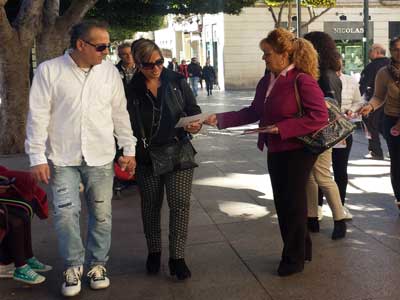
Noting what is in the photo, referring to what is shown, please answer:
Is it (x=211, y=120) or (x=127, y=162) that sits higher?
(x=211, y=120)

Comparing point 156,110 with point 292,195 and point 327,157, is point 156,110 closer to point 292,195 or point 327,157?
point 292,195

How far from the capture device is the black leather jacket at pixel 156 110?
13.4 feet

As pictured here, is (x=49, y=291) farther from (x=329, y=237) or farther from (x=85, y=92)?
(x=329, y=237)

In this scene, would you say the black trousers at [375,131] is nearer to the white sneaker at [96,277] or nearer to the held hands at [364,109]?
the held hands at [364,109]

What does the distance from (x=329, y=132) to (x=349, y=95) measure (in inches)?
58.9

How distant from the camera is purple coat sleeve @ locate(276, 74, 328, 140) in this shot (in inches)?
154

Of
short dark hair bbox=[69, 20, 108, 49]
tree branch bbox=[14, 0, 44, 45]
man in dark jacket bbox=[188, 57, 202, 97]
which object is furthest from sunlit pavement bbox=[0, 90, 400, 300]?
man in dark jacket bbox=[188, 57, 202, 97]

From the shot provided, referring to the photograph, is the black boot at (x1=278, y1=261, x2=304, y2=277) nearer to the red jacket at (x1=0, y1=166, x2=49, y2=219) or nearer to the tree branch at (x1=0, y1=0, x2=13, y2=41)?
the red jacket at (x1=0, y1=166, x2=49, y2=219)

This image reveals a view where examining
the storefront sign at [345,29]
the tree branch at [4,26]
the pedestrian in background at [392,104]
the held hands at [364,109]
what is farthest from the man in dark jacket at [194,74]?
the held hands at [364,109]

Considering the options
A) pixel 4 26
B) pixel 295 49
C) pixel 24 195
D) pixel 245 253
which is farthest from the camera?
pixel 4 26

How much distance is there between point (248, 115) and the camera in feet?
14.7

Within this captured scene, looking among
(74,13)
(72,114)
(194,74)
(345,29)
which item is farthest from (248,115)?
(345,29)

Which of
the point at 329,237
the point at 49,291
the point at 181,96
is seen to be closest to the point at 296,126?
the point at 181,96

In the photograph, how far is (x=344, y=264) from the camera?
14.5ft
